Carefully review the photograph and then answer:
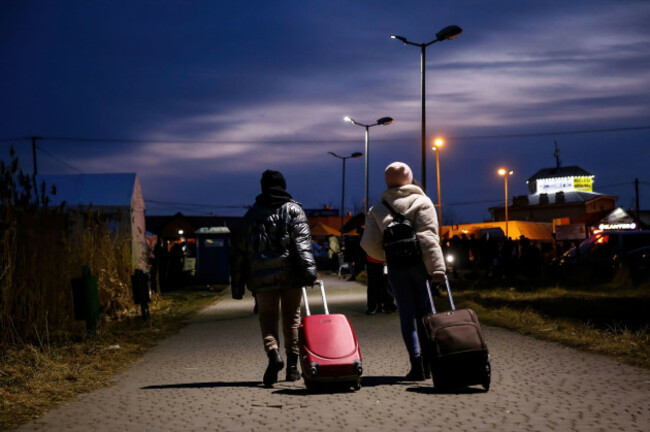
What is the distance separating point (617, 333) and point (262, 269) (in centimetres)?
587

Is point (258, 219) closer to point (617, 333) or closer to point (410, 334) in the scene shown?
point (410, 334)

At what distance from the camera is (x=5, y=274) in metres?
9.55

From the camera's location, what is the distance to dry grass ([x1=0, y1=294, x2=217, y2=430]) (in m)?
6.56

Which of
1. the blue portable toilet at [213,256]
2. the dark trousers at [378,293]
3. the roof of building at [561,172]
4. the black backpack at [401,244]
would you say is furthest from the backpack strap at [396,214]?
the roof of building at [561,172]

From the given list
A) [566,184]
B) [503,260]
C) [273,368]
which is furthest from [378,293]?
[566,184]

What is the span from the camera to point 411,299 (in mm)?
7109

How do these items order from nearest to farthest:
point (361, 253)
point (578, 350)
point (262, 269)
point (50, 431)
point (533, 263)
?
point (50, 431)
point (262, 269)
point (578, 350)
point (361, 253)
point (533, 263)

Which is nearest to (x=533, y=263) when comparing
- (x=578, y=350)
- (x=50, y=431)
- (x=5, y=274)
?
(x=578, y=350)

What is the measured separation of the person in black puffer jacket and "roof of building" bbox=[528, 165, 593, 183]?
14847cm

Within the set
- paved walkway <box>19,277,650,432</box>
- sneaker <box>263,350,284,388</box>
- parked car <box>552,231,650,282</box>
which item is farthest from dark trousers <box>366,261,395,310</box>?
parked car <box>552,231,650,282</box>

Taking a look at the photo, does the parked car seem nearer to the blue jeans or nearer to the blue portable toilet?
the blue portable toilet

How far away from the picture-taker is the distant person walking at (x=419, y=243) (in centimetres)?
699

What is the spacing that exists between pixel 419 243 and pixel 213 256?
75.4ft

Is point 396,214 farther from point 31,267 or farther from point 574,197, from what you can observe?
point 574,197
